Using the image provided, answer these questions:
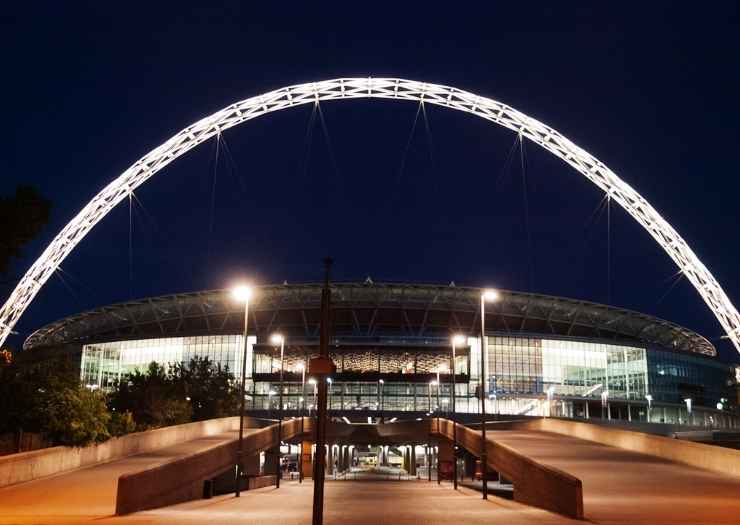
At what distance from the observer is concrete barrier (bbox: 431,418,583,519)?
18938 millimetres

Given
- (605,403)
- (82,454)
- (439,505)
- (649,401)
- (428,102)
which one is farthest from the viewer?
(649,401)

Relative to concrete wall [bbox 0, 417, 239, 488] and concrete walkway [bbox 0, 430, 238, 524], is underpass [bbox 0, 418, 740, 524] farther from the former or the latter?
concrete wall [bbox 0, 417, 239, 488]

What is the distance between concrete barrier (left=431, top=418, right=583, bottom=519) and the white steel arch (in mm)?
11524

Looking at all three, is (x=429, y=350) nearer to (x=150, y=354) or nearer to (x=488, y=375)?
(x=488, y=375)

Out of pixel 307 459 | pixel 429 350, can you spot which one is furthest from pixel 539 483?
pixel 429 350

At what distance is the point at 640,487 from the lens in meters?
26.0

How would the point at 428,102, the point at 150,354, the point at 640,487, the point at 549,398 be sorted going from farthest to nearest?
the point at 150,354
the point at 549,398
the point at 428,102
the point at 640,487

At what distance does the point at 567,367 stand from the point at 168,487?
310 feet

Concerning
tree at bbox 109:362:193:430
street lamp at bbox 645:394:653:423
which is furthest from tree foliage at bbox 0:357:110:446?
street lamp at bbox 645:394:653:423

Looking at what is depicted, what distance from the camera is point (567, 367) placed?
371 feet

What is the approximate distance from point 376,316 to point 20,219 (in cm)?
8969

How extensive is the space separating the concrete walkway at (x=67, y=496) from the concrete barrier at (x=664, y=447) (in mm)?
21960

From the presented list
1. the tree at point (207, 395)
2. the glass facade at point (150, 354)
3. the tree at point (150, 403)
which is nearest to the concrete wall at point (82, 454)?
the tree at point (150, 403)

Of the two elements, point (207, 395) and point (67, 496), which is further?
point (207, 395)
